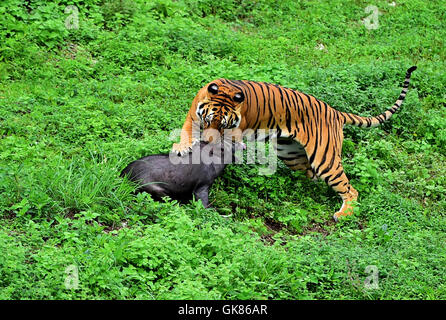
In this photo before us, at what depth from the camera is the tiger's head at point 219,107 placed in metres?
7.19

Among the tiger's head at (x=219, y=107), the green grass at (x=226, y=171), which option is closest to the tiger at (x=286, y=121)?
the tiger's head at (x=219, y=107)

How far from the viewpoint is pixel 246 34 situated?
40.0 ft

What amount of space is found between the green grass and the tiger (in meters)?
0.27

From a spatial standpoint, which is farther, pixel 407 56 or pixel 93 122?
pixel 407 56

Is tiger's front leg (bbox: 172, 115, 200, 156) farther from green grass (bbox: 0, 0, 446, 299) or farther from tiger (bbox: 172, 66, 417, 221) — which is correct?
green grass (bbox: 0, 0, 446, 299)

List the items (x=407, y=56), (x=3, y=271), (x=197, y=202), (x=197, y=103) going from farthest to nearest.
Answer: (x=407, y=56) < (x=197, y=103) < (x=197, y=202) < (x=3, y=271)

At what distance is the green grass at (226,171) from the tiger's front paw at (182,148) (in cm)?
34

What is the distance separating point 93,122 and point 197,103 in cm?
153

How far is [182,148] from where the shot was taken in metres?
7.07

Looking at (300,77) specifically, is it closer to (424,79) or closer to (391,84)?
(391,84)

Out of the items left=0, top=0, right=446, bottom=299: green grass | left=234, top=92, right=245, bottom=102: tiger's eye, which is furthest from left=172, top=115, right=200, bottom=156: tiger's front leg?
left=234, top=92, right=245, bottom=102: tiger's eye

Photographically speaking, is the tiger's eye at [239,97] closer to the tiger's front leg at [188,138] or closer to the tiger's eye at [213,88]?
the tiger's eye at [213,88]

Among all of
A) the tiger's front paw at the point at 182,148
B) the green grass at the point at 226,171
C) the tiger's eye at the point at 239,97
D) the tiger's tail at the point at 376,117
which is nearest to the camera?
the green grass at the point at 226,171

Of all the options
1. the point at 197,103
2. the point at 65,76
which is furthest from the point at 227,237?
the point at 65,76
